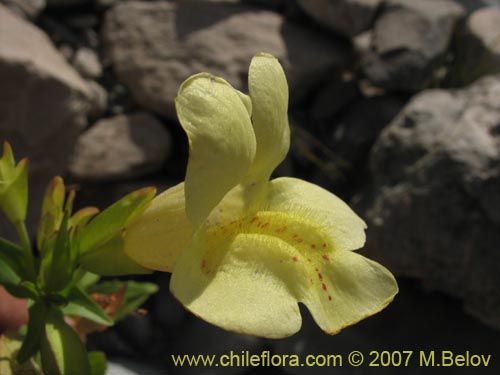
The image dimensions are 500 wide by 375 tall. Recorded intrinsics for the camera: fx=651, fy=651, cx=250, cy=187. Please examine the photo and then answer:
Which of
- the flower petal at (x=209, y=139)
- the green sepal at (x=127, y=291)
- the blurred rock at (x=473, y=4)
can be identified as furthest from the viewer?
the blurred rock at (x=473, y=4)

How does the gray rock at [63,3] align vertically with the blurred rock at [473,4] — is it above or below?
below

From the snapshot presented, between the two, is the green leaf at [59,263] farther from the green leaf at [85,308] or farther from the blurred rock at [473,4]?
the blurred rock at [473,4]

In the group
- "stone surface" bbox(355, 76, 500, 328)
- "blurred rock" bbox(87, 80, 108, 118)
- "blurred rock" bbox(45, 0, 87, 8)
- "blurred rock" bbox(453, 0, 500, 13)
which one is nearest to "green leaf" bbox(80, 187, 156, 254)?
"stone surface" bbox(355, 76, 500, 328)

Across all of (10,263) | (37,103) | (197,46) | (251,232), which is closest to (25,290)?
(10,263)

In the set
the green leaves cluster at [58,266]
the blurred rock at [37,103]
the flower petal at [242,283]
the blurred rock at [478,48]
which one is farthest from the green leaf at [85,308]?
the blurred rock at [478,48]

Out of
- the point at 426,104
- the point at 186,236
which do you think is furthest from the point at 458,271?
the point at 186,236

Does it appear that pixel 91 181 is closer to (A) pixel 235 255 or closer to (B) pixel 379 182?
(B) pixel 379 182

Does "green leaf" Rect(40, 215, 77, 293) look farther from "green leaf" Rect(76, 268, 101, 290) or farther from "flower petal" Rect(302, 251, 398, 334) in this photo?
"flower petal" Rect(302, 251, 398, 334)
